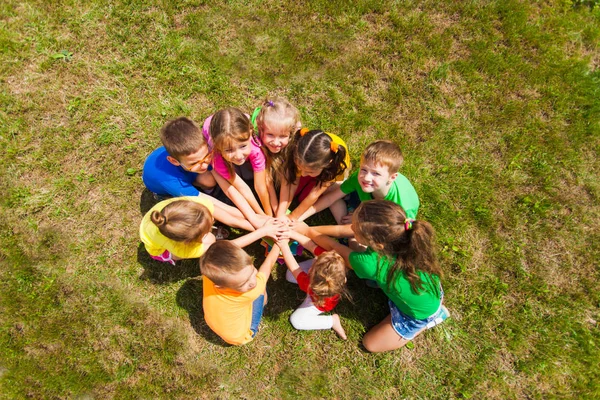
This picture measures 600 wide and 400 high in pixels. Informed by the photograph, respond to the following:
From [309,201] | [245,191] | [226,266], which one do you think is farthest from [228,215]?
[226,266]

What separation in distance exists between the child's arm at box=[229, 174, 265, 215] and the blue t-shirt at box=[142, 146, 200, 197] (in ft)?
1.60

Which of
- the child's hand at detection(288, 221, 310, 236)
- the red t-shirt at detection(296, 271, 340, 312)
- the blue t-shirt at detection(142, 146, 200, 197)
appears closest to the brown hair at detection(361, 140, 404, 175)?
the child's hand at detection(288, 221, 310, 236)

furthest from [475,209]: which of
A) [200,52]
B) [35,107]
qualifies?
[35,107]

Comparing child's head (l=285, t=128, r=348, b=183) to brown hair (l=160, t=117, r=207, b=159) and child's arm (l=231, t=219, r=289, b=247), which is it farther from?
brown hair (l=160, t=117, r=207, b=159)

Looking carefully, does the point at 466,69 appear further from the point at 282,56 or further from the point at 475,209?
the point at 282,56

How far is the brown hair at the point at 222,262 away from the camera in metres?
3.21

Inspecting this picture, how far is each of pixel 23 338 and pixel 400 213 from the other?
15.5 ft

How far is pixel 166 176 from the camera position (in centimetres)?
390

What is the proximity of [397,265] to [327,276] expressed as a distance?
70 centimetres

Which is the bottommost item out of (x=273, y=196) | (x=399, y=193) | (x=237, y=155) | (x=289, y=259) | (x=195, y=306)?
(x=195, y=306)

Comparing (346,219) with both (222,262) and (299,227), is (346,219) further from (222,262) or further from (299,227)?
(222,262)

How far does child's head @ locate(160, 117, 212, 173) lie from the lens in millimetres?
3492

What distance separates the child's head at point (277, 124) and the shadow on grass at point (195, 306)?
82.6 inches

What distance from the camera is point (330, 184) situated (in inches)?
165
